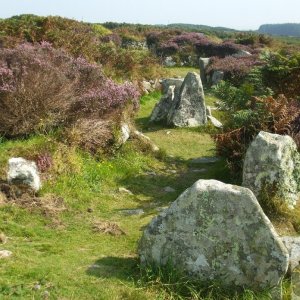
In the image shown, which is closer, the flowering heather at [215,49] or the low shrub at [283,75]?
the low shrub at [283,75]

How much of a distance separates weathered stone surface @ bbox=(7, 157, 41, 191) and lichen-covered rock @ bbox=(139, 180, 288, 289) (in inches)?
120

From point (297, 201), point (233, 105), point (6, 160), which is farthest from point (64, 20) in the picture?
point (297, 201)

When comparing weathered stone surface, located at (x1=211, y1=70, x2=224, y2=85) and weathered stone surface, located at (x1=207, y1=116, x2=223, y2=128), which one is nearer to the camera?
weathered stone surface, located at (x1=207, y1=116, x2=223, y2=128)

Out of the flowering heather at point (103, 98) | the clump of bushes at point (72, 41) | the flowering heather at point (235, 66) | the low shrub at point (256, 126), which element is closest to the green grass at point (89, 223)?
the low shrub at point (256, 126)

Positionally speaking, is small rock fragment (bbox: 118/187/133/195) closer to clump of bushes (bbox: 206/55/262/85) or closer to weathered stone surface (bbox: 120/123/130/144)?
weathered stone surface (bbox: 120/123/130/144)

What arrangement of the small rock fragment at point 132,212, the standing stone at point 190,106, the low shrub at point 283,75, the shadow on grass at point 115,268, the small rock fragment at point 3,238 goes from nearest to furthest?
the shadow on grass at point 115,268
the small rock fragment at point 3,238
the small rock fragment at point 132,212
the low shrub at point 283,75
the standing stone at point 190,106

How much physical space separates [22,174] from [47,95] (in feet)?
8.34

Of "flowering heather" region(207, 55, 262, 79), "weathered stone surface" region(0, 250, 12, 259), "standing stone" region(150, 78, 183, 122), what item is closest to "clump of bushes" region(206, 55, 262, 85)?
"flowering heather" region(207, 55, 262, 79)

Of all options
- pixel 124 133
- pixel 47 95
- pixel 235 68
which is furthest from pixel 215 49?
pixel 47 95

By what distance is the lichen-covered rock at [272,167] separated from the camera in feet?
27.6

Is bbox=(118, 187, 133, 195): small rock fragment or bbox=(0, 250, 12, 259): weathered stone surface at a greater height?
bbox=(0, 250, 12, 259): weathered stone surface

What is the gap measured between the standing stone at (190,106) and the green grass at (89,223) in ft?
6.82

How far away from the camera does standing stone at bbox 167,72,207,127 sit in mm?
15123

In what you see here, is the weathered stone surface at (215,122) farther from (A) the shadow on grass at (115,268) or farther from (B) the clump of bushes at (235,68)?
(A) the shadow on grass at (115,268)
